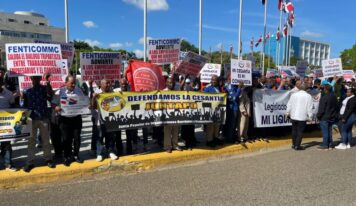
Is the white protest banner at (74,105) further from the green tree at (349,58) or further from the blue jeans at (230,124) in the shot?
the green tree at (349,58)

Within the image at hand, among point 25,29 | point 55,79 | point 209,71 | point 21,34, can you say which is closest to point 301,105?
point 209,71

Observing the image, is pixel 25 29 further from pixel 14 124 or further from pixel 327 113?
pixel 14 124

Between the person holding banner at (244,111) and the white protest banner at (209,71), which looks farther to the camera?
the white protest banner at (209,71)

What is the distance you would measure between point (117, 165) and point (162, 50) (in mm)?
4637

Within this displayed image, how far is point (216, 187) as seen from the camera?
246 inches

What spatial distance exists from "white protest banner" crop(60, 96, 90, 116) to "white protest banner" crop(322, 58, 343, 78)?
10108 millimetres

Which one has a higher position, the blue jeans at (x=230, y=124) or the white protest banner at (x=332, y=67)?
the white protest banner at (x=332, y=67)

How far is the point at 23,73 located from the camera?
7.05 meters

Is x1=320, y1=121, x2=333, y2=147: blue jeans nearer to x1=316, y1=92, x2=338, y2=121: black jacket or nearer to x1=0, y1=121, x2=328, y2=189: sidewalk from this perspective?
x1=316, y1=92, x2=338, y2=121: black jacket

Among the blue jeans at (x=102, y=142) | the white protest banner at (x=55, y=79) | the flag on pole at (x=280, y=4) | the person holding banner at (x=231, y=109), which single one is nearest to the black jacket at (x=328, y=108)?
the person holding banner at (x=231, y=109)

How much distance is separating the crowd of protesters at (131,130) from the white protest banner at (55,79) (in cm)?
19

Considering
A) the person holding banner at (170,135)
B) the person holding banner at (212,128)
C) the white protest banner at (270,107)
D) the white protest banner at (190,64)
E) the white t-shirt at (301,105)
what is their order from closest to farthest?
the person holding banner at (170,135), the person holding banner at (212,128), the white t-shirt at (301,105), the white protest banner at (270,107), the white protest banner at (190,64)

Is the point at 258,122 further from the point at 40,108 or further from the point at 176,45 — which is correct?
the point at 40,108

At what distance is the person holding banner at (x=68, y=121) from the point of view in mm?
7043
